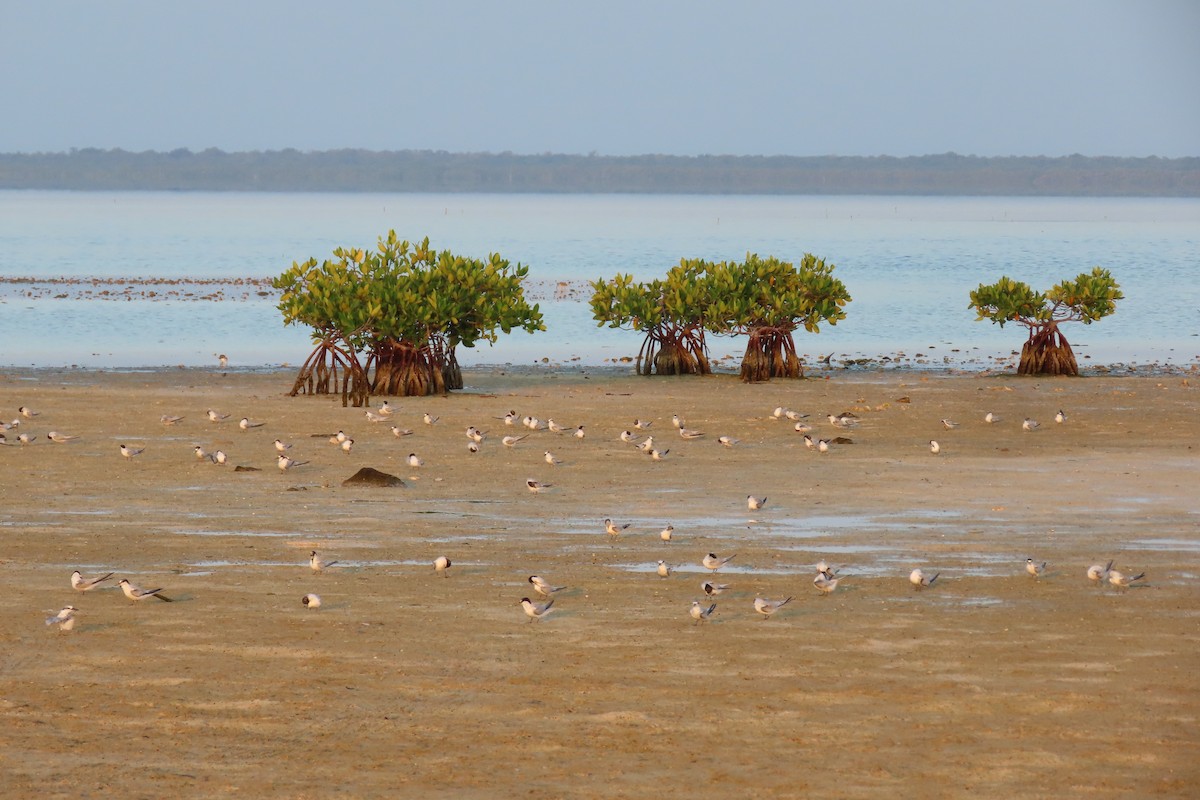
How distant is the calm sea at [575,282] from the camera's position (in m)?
45.5

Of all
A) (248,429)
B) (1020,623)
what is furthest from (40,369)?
(1020,623)

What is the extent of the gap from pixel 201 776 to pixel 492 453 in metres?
13.0

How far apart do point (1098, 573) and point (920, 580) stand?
1.51 m

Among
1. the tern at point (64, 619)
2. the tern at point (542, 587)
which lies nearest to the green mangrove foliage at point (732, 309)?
the tern at point (542, 587)

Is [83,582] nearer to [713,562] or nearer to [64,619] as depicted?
[64,619]

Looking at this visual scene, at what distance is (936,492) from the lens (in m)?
18.8

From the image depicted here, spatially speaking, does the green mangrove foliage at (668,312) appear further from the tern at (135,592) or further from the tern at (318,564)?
the tern at (135,592)

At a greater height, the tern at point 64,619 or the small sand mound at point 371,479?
the small sand mound at point 371,479

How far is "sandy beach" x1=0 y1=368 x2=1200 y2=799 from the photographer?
30.5 feet

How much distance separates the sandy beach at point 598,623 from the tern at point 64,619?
17 cm

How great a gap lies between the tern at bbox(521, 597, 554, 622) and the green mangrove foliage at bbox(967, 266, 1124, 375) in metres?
23.7

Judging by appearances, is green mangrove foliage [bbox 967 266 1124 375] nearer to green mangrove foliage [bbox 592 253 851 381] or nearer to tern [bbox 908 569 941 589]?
green mangrove foliage [bbox 592 253 851 381]

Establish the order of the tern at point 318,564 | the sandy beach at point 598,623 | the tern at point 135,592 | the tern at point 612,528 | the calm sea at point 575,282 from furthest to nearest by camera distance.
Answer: the calm sea at point 575,282, the tern at point 612,528, the tern at point 318,564, the tern at point 135,592, the sandy beach at point 598,623

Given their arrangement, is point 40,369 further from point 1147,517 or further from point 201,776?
point 201,776
